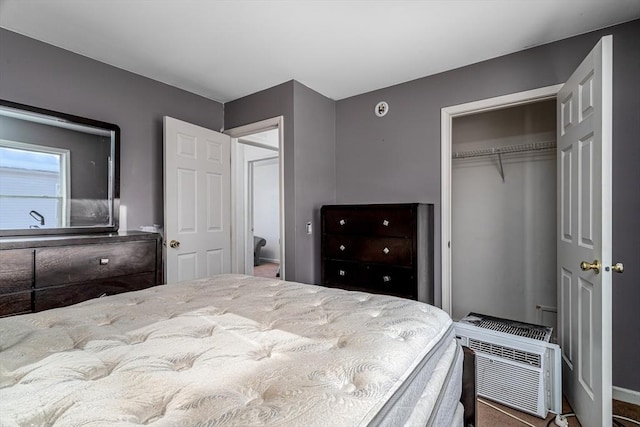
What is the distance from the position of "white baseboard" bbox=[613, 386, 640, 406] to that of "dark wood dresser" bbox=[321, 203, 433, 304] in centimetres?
123

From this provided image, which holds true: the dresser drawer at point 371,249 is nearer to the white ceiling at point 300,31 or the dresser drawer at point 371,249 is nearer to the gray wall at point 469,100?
the gray wall at point 469,100

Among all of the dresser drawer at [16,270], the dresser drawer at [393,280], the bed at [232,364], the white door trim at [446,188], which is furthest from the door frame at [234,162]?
the dresser drawer at [16,270]

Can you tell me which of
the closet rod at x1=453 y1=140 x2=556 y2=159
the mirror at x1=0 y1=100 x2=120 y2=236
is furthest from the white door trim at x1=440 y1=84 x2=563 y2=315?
the mirror at x1=0 y1=100 x2=120 y2=236

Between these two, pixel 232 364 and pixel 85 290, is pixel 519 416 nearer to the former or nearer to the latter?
pixel 232 364

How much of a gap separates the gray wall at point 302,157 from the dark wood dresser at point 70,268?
1.13 m

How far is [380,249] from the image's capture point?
2.51 meters

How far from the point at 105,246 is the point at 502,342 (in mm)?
2639

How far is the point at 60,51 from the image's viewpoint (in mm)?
2287

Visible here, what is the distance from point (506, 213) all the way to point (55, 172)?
148 inches

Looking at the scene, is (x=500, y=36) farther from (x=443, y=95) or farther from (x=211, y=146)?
(x=211, y=146)

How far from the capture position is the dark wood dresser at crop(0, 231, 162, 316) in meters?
1.71

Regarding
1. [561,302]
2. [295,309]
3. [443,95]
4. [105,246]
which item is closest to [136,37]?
[105,246]

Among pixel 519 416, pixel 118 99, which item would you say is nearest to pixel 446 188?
pixel 519 416

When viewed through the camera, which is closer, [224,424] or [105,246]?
[224,424]
